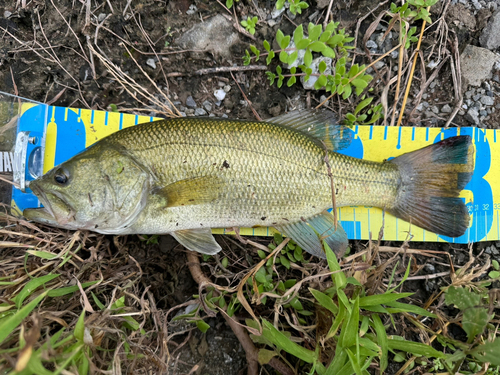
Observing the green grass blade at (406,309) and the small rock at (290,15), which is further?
the small rock at (290,15)

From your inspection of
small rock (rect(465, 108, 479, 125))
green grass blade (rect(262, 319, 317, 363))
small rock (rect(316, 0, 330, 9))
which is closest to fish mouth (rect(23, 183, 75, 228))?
green grass blade (rect(262, 319, 317, 363))

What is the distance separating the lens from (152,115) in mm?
2668

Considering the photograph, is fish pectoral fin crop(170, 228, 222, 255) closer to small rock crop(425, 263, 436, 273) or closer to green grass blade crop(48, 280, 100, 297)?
green grass blade crop(48, 280, 100, 297)

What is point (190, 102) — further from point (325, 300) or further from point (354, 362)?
point (354, 362)

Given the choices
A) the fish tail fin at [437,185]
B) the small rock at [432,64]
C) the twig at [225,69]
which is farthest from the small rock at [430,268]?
the twig at [225,69]

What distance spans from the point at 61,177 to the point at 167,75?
4.09 feet

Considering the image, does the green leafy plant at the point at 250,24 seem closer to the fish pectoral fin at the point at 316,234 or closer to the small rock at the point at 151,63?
the small rock at the point at 151,63

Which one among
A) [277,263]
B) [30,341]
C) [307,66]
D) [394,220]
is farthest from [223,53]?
[30,341]

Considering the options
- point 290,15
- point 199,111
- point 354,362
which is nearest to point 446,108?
point 290,15

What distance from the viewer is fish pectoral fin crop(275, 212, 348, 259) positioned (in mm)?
2367

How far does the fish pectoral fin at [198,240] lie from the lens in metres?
2.28

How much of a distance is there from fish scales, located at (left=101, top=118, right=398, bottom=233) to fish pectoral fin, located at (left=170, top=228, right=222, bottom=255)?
2.8 inches

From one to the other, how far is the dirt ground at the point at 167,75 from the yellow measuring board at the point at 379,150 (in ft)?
0.39

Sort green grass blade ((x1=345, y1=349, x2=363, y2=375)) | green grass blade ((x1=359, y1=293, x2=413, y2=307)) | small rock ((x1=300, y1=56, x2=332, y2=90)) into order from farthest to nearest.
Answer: small rock ((x1=300, y1=56, x2=332, y2=90)) → green grass blade ((x1=359, y1=293, x2=413, y2=307)) → green grass blade ((x1=345, y1=349, x2=363, y2=375))
